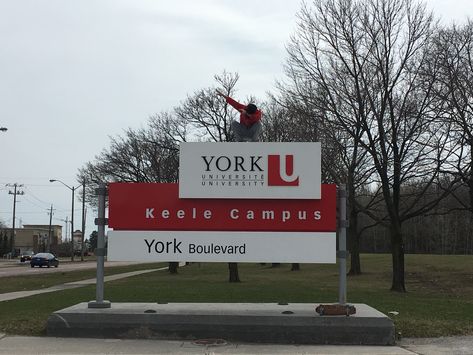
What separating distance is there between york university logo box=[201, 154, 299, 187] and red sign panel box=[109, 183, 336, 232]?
30 centimetres

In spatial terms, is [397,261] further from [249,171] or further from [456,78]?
[249,171]

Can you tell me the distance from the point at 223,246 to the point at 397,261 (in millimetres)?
14487

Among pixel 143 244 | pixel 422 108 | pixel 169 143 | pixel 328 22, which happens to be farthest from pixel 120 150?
pixel 143 244

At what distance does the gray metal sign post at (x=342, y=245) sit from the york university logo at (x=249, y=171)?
77 cm

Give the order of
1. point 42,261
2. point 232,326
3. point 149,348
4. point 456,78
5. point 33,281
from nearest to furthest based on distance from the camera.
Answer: point 149,348 < point 232,326 < point 456,78 < point 33,281 < point 42,261

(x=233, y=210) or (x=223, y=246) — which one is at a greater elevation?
(x=233, y=210)

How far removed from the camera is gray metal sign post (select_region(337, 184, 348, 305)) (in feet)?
28.6

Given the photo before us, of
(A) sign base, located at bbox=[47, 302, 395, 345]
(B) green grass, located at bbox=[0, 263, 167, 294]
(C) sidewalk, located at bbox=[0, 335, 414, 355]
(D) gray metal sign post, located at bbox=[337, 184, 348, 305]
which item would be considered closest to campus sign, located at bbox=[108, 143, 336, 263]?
(D) gray metal sign post, located at bbox=[337, 184, 348, 305]

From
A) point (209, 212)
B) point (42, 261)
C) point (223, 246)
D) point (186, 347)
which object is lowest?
point (42, 261)

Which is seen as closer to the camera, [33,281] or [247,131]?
[247,131]

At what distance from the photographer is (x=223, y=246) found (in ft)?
29.6

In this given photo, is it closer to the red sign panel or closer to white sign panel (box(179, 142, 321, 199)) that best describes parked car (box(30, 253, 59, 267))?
the red sign panel

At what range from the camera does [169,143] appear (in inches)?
1339

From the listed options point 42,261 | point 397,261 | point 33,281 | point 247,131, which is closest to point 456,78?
point 397,261
